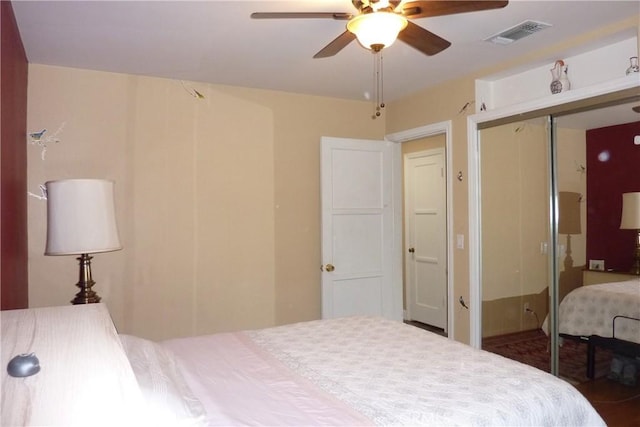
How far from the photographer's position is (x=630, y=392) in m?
2.89

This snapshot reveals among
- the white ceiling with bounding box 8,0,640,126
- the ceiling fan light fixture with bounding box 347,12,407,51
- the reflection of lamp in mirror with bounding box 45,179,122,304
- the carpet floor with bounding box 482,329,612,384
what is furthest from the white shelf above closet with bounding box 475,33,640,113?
the reflection of lamp in mirror with bounding box 45,179,122,304

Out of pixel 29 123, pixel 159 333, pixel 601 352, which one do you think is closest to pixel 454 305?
pixel 601 352

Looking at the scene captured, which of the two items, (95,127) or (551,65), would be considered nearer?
(551,65)

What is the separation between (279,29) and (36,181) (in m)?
2.01

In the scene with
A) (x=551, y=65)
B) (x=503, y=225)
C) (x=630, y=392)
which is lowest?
(x=630, y=392)

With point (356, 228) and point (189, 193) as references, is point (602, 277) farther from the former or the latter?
point (189, 193)

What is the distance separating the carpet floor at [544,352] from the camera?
9.89ft

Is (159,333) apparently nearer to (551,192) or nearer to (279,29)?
(279,29)

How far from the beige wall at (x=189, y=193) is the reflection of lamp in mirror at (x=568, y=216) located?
6.51 feet

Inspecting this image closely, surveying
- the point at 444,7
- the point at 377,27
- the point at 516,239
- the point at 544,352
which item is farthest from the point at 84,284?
the point at 544,352

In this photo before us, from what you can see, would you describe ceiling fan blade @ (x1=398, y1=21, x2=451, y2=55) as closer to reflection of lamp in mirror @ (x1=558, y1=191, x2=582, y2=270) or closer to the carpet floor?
reflection of lamp in mirror @ (x1=558, y1=191, x2=582, y2=270)

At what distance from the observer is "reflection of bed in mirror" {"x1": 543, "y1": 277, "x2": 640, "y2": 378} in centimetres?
272

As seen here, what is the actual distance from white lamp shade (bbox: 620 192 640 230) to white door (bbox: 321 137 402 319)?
1962mm

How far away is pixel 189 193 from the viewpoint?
3.59 m
